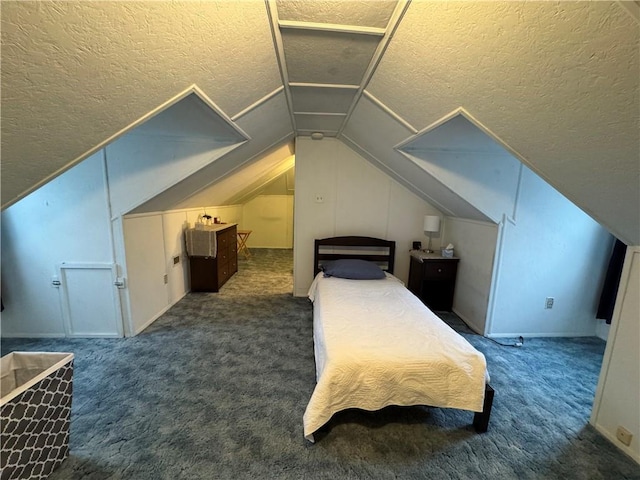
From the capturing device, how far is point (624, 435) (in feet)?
5.26

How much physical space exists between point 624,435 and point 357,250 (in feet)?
9.31

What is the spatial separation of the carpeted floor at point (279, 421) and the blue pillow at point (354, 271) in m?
0.99

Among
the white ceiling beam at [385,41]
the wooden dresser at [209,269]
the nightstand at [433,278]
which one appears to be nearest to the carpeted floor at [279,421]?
the nightstand at [433,278]

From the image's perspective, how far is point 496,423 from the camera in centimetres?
180

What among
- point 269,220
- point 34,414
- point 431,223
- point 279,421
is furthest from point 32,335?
point 269,220

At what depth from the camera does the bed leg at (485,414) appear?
5.57 ft

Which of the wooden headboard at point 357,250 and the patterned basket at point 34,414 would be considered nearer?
the patterned basket at point 34,414

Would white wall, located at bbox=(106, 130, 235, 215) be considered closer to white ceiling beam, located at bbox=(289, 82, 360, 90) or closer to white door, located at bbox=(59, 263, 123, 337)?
white door, located at bbox=(59, 263, 123, 337)

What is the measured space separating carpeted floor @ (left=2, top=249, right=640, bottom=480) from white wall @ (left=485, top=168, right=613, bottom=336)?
1.08ft

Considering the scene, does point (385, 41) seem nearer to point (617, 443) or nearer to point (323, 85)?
point (323, 85)

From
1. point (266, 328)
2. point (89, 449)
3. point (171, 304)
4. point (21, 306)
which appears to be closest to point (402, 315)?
point (266, 328)

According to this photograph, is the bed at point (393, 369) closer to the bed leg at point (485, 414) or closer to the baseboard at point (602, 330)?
the bed leg at point (485, 414)

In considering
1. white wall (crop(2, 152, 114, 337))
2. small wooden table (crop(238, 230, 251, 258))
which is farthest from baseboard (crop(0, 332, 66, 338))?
small wooden table (crop(238, 230, 251, 258))

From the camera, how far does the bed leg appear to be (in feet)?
5.57
